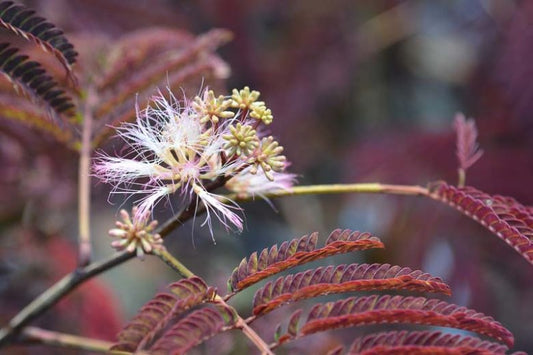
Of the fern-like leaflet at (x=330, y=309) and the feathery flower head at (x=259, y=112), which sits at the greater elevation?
the feathery flower head at (x=259, y=112)

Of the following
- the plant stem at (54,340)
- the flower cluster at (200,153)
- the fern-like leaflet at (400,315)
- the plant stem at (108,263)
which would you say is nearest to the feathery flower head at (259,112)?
the flower cluster at (200,153)

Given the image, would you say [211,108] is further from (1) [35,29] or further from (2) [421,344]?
(2) [421,344]

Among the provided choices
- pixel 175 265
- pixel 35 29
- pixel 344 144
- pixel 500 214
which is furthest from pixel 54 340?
pixel 344 144

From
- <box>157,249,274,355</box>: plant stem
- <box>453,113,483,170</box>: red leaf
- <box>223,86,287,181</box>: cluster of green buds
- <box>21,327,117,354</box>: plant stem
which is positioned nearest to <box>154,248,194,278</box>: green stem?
<box>157,249,274,355</box>: plant stem

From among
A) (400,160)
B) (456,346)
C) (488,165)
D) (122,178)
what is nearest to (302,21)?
(400,160)

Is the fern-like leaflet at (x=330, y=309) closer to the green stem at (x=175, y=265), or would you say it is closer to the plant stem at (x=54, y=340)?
the green stem at (x=175, y=265)

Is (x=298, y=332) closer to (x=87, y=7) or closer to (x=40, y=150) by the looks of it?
(x=40, y=150)
